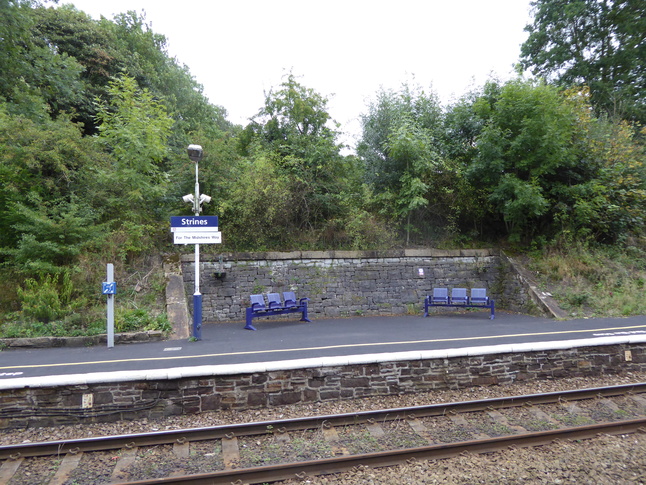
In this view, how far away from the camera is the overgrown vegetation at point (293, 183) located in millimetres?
9477

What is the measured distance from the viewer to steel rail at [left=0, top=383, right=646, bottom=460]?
171 inches

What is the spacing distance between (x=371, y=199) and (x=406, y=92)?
5.35 meters

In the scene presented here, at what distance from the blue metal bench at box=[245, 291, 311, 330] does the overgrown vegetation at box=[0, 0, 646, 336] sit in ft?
7.10

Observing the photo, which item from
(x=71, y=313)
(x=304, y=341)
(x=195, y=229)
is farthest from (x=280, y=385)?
(x=71, y=313)

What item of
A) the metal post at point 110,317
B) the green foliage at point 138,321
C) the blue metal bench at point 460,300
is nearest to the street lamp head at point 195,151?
the metal post at point 110,317

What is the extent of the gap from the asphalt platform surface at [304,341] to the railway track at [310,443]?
4.24 ft

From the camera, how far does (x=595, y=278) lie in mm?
11891

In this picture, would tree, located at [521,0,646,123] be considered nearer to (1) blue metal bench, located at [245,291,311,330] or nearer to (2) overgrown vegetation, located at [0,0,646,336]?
(2) overgrown vegetation, located at [0,0,646,336]

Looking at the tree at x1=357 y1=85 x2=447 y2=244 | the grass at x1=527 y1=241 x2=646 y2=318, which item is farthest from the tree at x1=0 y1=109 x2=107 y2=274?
the grass at x1=527 y1=241 x2=646 y2=318

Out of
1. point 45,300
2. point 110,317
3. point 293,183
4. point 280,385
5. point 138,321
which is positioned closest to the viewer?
point 280,385

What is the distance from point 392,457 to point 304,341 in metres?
3.96

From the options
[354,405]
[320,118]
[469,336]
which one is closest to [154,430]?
[354,405]

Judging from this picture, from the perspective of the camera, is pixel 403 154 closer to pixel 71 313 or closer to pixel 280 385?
pixel 280 385

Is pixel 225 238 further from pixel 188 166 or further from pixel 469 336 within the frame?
pixel 469 336
